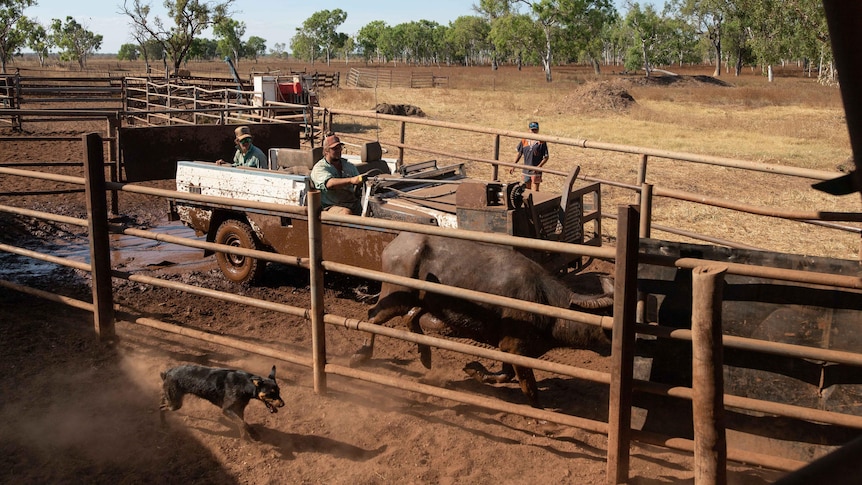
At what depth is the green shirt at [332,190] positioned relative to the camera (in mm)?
8070

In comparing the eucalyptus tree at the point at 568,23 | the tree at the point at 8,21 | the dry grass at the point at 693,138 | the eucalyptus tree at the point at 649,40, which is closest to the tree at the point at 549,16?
the eucalyptus tree at the point at 568,23

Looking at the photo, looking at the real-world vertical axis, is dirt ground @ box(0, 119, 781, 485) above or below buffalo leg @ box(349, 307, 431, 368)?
below

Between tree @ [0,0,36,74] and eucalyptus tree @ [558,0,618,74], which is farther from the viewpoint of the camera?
eucalyptus tree @ [558,0,618,74]

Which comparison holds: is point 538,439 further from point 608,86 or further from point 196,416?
point 608,86

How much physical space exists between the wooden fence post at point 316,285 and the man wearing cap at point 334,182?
2613 millimetres

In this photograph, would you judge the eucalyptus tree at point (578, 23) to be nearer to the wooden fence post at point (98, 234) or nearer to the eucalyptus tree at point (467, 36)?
the eucalyptus tree at point (467, 36)

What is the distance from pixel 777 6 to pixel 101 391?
3512cm

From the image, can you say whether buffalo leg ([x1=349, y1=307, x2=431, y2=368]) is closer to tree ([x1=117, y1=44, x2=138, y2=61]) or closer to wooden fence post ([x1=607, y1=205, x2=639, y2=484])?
wooden fence post ([x1=607, y1=205, x2=639, y2=484])

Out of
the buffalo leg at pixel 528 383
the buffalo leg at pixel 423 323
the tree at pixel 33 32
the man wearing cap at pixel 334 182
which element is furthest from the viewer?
the tree at pixel 33 32

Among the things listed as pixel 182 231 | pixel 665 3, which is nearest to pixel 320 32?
pixel 665 3

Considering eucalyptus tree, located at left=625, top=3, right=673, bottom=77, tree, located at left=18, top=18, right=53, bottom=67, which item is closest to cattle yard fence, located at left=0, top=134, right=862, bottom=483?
tree, located at left=18, top=18, right=53, bottom=67

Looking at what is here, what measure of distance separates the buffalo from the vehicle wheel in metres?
2.81

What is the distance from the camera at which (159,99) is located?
24281 millimetres

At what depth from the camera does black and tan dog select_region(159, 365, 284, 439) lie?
15.4 ft
